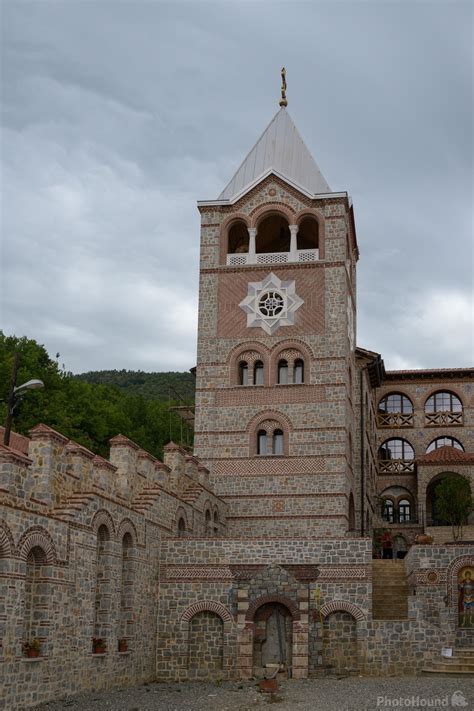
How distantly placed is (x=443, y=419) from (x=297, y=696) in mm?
27763

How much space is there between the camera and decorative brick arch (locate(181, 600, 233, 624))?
2625cm

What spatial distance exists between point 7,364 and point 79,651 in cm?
1975

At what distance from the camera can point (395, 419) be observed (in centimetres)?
4819

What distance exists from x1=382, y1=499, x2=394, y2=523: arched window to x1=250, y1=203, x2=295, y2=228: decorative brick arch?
16773 millimetres

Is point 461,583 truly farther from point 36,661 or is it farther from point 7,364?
point 7,364

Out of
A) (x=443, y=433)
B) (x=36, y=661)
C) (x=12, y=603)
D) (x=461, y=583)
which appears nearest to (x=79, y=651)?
(x=36, y=661)

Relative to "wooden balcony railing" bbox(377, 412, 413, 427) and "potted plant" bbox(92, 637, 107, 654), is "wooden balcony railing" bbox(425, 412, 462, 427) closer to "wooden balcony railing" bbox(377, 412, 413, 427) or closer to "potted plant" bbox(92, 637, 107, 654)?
"wooden balcony railing" bbox(377, 412, 413, 427)

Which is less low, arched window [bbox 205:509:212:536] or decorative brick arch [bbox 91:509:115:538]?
arched window [bbox 205:509:212:536]

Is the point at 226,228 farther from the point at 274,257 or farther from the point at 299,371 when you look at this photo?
the point at 299,371

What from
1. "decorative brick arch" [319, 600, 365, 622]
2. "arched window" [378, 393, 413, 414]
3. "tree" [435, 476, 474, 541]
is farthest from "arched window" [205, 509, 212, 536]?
→ "arched window" [378, 393, 413, 414]

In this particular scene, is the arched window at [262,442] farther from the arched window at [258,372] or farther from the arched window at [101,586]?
the arched window at [101,586]

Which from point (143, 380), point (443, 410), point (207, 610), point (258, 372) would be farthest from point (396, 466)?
point (143, 380)

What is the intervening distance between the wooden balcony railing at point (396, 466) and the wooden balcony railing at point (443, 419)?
2207 mm

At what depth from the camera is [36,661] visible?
19641 millimetres
